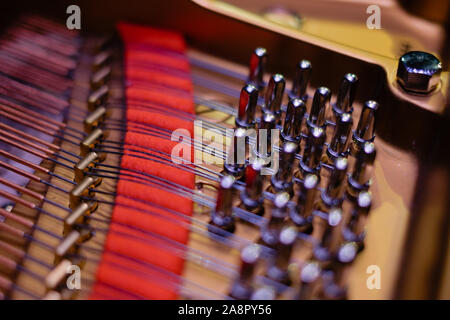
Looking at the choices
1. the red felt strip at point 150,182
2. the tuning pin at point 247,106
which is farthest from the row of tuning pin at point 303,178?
the red felt strip at point 150,182

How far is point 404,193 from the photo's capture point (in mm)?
1332

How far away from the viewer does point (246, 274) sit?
1.08m

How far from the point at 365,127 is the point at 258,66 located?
1.13 ft

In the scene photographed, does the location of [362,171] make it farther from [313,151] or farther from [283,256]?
[283,256]

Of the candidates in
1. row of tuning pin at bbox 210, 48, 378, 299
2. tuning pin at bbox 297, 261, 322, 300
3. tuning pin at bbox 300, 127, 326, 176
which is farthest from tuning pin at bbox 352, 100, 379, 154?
tuning pin at bbox 297, 261, 322, 300

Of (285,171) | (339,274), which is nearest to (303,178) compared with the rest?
(285,171)

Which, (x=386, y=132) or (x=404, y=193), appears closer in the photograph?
(x=404, y=193)

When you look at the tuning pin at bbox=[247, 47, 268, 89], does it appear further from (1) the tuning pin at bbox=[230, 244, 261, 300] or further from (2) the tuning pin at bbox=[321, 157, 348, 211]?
(1) the tuning pin at bbox=[230, 244, 261, 300]

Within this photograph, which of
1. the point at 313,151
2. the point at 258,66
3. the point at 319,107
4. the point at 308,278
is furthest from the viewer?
the point at 258,66

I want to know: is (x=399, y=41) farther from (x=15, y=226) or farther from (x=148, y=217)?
(x=15, y=226)

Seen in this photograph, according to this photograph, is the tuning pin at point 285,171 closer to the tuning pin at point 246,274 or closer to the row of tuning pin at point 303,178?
the row of tuning pin at point 303,178

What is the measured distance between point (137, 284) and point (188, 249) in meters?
0.14

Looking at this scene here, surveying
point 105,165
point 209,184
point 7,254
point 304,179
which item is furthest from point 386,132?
point 7,254

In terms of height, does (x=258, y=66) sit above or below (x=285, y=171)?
above
